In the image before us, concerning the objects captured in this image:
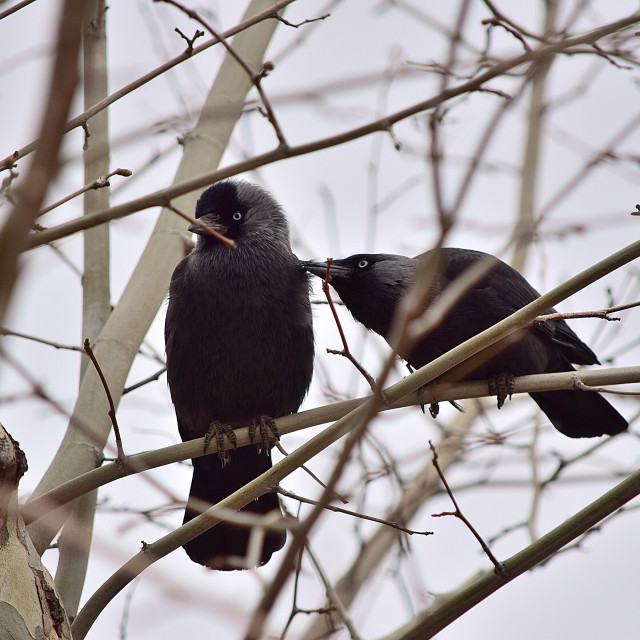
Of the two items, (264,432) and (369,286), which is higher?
(369,286)

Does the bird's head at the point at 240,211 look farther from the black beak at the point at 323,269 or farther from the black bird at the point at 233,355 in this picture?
the black beak at the point at 323,269

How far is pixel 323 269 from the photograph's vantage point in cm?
433

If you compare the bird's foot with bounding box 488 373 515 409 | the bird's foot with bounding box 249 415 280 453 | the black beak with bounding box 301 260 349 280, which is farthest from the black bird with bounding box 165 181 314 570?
the bird's foot with bounding box 488 373 515 409

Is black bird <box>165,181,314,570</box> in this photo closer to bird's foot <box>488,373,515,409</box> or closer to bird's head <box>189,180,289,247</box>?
bird's head <box>189,180,289,247</box>

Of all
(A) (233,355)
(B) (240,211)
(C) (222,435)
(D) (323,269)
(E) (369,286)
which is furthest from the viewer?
(B) (240,211)

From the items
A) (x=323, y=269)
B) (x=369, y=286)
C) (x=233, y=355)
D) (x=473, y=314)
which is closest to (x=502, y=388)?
(x=473, y=314)

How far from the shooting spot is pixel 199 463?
14.4ft

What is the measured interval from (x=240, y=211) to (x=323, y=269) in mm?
889

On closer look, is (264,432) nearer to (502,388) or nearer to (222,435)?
(222,435)

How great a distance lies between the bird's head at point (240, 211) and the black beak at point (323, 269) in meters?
0.37

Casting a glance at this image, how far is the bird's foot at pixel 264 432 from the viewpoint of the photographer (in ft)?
12.6

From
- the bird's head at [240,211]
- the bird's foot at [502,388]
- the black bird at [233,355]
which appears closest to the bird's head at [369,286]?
the black bird at [233,355]

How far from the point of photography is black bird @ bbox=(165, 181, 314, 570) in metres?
4.18

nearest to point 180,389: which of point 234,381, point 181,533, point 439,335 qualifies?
point 234,381
